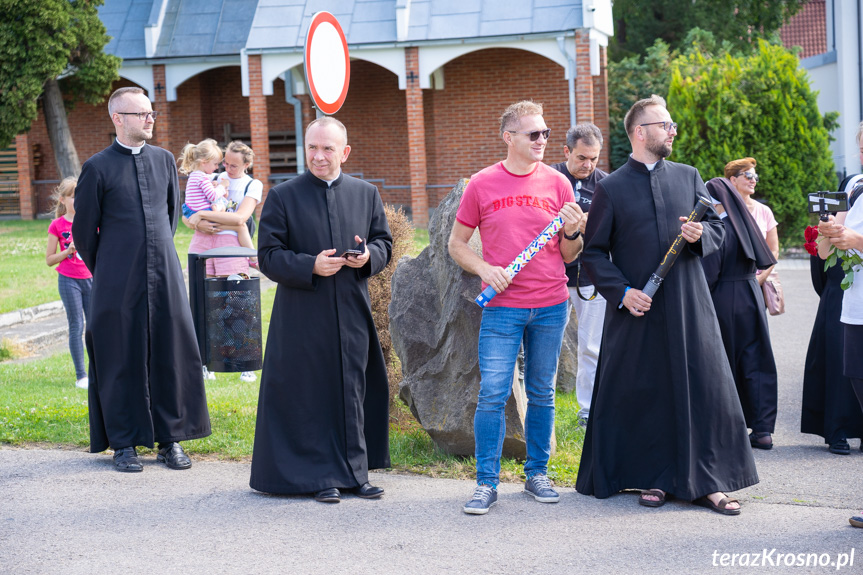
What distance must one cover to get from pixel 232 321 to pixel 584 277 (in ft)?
9.52

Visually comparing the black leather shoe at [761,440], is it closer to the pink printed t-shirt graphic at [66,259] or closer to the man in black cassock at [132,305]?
the man in black cassock at [132,305]

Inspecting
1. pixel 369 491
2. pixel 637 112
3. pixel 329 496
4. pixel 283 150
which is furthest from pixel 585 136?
pixel 283 150

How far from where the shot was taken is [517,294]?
198 inches

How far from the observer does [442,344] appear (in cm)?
610

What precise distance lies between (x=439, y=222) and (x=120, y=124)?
7.13ft

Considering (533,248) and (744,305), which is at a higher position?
(533,248)

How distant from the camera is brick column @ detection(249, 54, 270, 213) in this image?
2203 cm

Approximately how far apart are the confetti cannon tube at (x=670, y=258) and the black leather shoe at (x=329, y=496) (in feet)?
6.59

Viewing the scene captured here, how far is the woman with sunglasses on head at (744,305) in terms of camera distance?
6438 mm

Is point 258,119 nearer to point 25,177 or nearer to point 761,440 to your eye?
point 25,177

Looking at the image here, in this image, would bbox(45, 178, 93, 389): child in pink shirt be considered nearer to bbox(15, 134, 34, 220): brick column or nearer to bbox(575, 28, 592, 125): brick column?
bbox(575, 28, 592, 125): brick column

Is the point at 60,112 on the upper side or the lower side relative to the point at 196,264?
upper

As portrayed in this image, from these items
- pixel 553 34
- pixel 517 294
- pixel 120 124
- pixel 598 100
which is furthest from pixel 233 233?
pixel 598 100

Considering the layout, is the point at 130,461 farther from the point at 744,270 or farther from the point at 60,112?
the point at 60,112
